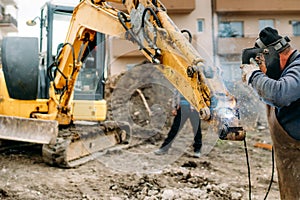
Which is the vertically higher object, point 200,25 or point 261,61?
point 200,25

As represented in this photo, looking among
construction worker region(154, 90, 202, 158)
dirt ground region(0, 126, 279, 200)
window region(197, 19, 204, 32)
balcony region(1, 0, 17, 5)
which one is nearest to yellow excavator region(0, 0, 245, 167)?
dirt ground region(0, 126, 279, 200)

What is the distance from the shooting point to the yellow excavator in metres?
2.55

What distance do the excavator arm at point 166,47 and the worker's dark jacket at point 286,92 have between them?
25 cm

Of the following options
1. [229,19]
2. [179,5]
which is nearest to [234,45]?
[229,19]

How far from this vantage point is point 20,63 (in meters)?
4.76

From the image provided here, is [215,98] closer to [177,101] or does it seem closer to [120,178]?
[120,178]

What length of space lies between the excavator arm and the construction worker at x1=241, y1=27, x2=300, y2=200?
25cm

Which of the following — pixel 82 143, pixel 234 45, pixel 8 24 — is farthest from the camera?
pixel 8 24

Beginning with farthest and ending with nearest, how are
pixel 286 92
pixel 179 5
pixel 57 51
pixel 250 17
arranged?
pixel 250 17, pixel 179 5, pixel 57 51, pixel 286 92

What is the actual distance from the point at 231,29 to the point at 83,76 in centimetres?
1625

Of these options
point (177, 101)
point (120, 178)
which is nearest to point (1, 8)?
point (177, 101)

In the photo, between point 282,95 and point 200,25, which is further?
point 200,25

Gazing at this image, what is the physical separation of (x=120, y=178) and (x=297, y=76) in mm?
3101

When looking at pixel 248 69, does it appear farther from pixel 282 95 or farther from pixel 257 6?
pixel 257 6
